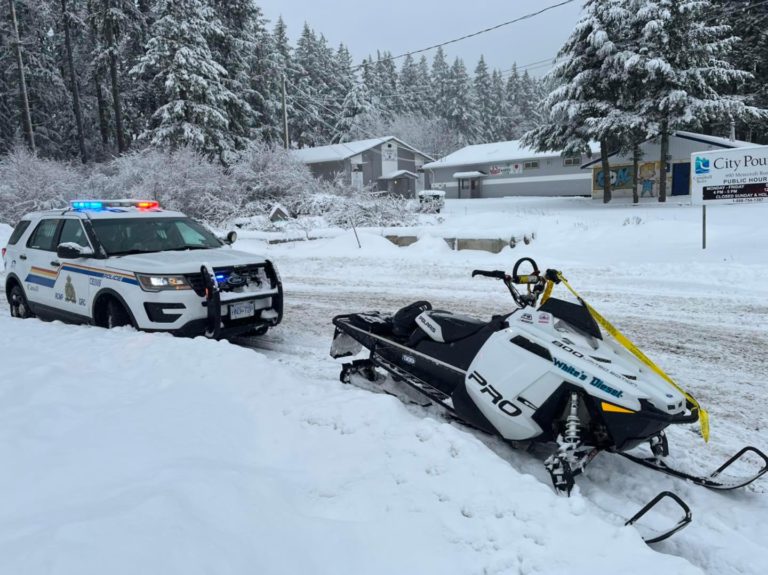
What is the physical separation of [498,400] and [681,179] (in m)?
35.3

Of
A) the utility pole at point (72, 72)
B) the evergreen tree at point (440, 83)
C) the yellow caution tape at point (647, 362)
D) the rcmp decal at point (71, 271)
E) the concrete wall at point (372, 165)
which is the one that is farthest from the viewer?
the evergreen tree at point (440, 83)

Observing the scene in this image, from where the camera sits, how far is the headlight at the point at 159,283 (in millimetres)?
6102

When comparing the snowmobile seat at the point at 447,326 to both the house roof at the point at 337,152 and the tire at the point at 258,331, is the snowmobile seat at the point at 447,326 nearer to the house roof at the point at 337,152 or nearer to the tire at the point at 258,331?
the tire at the point at 258,331

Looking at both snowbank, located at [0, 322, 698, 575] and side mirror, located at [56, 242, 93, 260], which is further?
side mirror, located at [56, 242, 93, 260]

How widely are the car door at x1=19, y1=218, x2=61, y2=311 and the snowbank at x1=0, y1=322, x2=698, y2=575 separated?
10.6 ft

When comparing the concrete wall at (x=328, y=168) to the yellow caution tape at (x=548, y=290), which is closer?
the yellow caution tape at (x=548, y=290)

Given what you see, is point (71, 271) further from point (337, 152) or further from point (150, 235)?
point (337, 152)

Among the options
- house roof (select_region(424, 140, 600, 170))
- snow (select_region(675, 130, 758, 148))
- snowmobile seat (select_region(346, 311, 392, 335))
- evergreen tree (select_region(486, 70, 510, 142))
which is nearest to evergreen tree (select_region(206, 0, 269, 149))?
house roof (select_region(424, 140, 600, 170))

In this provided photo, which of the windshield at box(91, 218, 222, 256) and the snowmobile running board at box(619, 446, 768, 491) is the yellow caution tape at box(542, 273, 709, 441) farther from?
the windshield at box(91, 218, 222, 256)

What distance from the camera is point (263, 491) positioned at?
117 inches

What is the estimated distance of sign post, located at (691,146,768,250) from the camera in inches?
492

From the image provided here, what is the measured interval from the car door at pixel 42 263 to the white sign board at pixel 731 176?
13.4 metres

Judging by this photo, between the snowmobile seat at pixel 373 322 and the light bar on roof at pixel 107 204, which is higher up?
the light bar on roof at pixel 107 204

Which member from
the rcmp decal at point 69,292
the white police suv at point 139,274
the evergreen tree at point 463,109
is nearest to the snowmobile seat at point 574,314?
the white police suv at point 139,274
